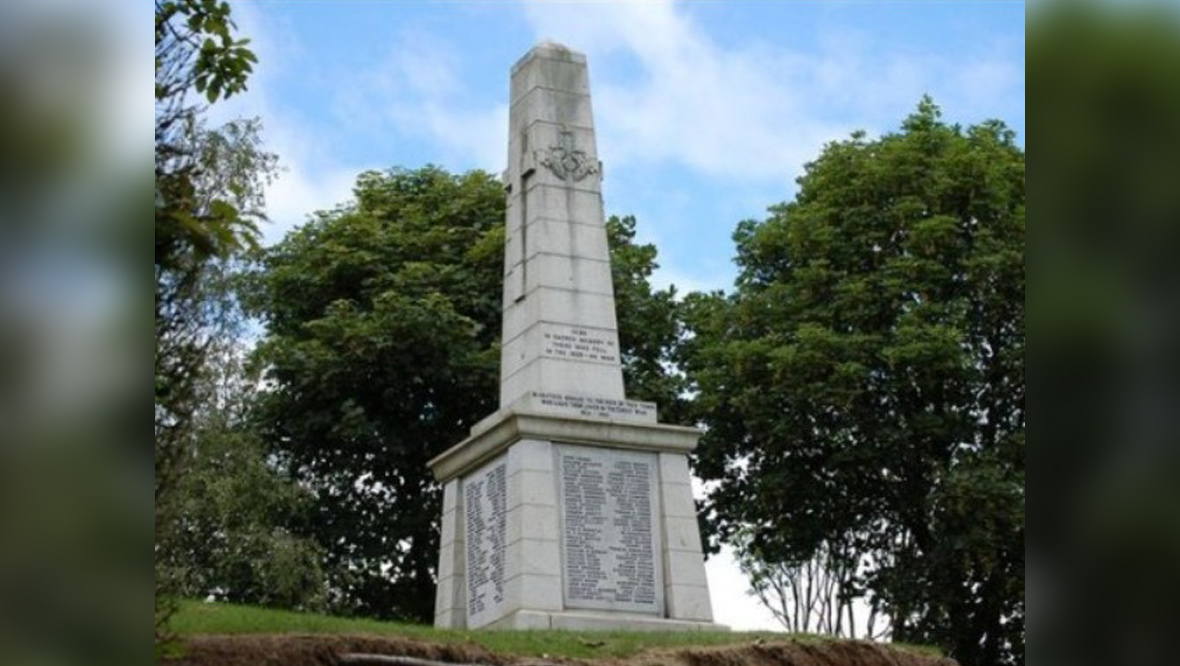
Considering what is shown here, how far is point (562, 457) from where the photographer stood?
21797 mm

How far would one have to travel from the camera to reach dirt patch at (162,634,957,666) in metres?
14.5

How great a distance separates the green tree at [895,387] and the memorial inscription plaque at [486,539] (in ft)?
46.5

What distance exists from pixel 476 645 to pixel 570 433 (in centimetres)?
563

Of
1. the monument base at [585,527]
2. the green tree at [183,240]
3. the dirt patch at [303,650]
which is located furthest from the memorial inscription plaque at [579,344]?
the green tree at [183,240]

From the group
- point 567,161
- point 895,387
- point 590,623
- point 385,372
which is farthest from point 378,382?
point 590,623

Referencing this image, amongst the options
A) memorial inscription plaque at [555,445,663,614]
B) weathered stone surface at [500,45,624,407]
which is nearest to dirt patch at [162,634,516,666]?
memorial inscription plaque at [555,445,663,614]

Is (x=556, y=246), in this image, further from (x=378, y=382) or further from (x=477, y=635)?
(x=378, y=382)

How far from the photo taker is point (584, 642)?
18016mm

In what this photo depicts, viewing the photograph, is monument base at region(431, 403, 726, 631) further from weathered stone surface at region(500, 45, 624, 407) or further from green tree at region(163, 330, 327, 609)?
green tree at region(163, 330, 327, 609)

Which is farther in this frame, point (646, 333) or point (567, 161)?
point (646, 333)

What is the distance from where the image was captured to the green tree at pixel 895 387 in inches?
1396
